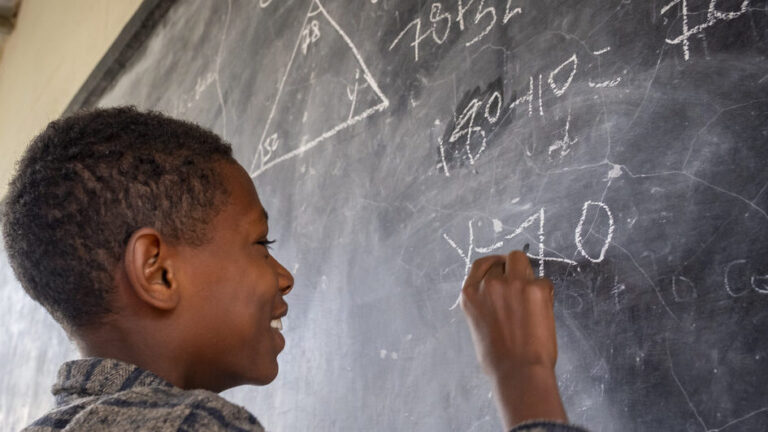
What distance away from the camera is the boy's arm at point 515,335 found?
0.74m

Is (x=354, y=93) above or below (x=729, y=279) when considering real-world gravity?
above

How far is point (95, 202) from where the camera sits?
2.52ft

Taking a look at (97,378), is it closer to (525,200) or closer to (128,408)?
(128,408)

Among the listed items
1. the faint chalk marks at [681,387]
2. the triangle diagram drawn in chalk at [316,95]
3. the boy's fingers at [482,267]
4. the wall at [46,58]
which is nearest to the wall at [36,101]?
the wall at [46,58]

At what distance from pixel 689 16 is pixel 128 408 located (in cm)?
65

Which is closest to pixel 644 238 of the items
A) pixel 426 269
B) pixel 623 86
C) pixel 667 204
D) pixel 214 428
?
pixel 667 204

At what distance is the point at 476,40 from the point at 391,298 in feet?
1.24

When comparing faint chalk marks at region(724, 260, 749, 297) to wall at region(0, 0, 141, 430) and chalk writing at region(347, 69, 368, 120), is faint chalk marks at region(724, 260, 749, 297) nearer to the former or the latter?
chalk writing at region(347, 69, 368, 120)

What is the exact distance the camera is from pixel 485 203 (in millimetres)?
1050

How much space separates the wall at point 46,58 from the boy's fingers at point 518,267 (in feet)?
7.40

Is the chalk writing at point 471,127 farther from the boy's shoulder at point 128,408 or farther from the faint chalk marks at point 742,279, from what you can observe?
the boy's shoulder at point 128,408

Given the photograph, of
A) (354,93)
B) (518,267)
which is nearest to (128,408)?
(518,267)

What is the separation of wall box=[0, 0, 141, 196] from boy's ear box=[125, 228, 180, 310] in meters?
2.19

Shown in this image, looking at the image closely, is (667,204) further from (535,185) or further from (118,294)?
(118,294)
